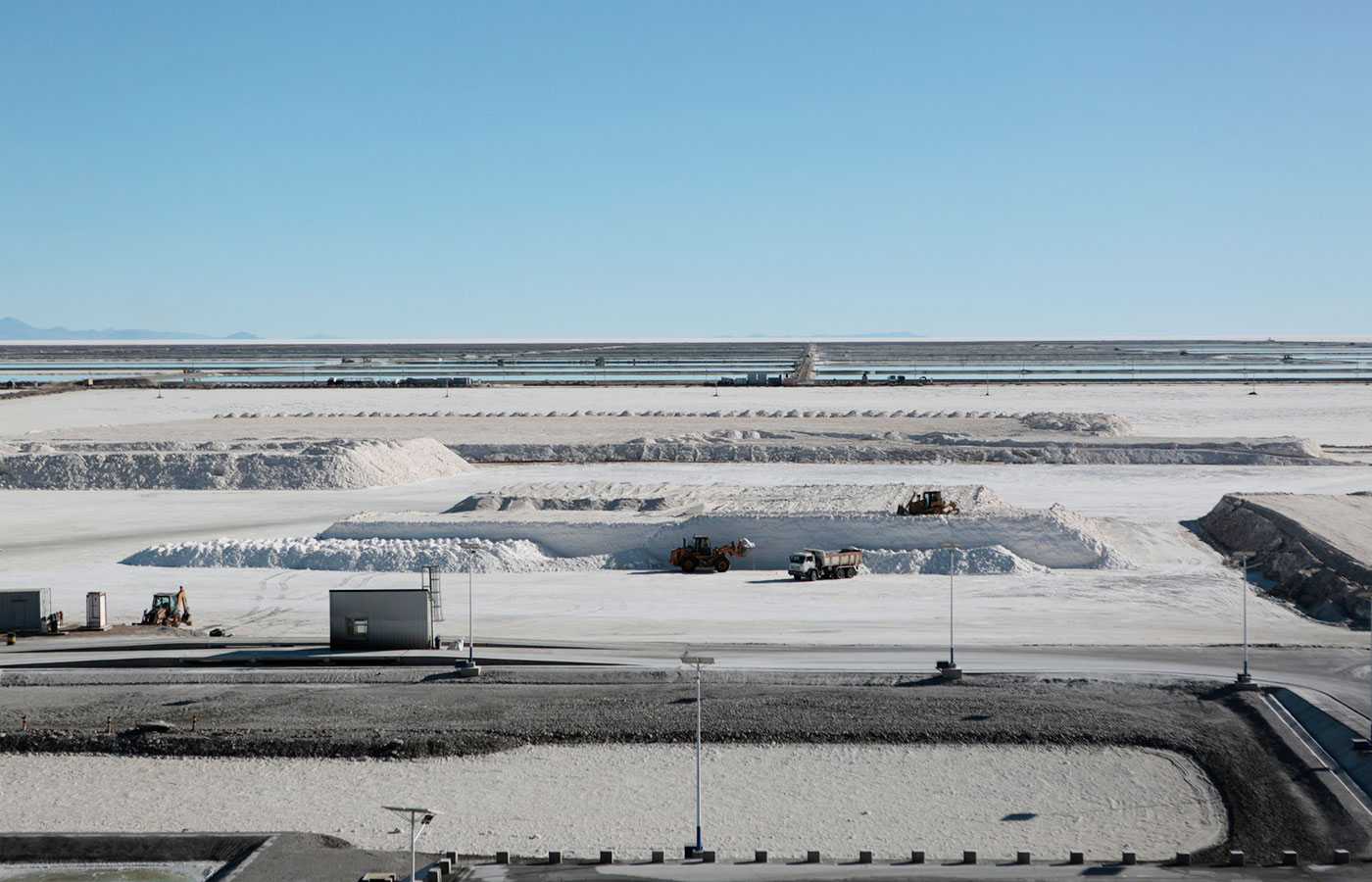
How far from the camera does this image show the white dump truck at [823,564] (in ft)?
121

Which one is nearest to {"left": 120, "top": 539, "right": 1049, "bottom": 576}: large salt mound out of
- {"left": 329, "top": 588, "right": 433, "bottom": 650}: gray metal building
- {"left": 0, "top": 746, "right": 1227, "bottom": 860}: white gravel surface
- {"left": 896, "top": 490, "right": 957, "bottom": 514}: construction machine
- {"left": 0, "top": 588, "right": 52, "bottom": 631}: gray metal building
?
{"left": 896, "top": 490, "right": 957, "bottom": 514}: construction machine

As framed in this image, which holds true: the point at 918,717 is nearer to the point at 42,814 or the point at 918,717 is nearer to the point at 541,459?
the point at 42,814

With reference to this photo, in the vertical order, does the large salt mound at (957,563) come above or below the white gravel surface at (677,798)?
above

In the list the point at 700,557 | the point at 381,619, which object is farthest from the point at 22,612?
the point at 700,557

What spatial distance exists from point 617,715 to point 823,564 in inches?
574

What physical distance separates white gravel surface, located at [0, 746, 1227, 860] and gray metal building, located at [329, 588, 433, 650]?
7232mm

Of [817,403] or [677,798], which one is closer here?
[677,798]

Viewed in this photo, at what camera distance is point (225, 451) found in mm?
59312

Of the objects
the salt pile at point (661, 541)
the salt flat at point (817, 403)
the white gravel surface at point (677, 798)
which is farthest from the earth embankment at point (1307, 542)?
the salt flat at point (817, 403)

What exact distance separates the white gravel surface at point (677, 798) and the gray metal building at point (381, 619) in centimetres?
723

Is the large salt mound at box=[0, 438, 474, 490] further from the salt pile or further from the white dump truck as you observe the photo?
the white dump truck

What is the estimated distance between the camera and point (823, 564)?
37.1 metres

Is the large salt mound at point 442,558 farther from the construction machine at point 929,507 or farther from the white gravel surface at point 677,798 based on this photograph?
the white gravel surface at point 677,798

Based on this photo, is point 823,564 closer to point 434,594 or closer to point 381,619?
point 434,594
